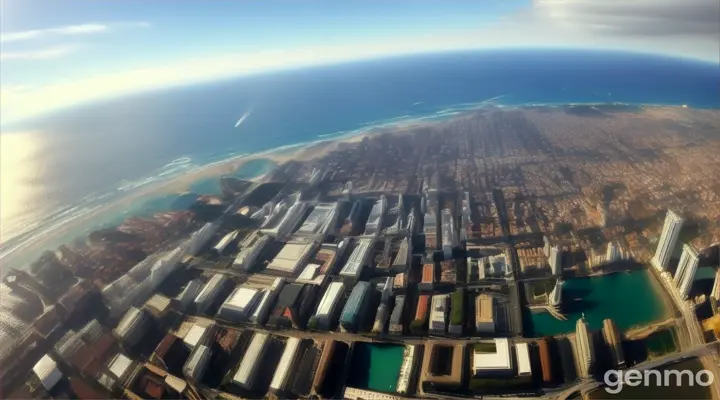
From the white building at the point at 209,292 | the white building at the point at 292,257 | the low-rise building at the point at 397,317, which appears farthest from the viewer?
the white building at the point at 292,257

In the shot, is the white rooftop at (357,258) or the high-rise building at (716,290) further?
the white rooftop at (357,258)

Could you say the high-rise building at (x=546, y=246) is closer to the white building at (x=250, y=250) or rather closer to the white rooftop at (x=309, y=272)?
the white rooftop at (x=309, y=272)

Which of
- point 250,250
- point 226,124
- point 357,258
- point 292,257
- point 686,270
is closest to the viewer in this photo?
point 686,270

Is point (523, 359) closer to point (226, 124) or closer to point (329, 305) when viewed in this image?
point (329, 305)

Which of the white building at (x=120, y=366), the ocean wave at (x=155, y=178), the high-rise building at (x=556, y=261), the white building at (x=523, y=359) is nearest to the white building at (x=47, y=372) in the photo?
the white building at (x=120, y=366)

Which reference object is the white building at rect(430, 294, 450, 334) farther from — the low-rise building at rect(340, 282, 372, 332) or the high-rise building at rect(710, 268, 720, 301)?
the high-rise building at rect(710, 268, 720, 301)

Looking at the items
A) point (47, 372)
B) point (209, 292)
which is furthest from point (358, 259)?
point (47, 372)
